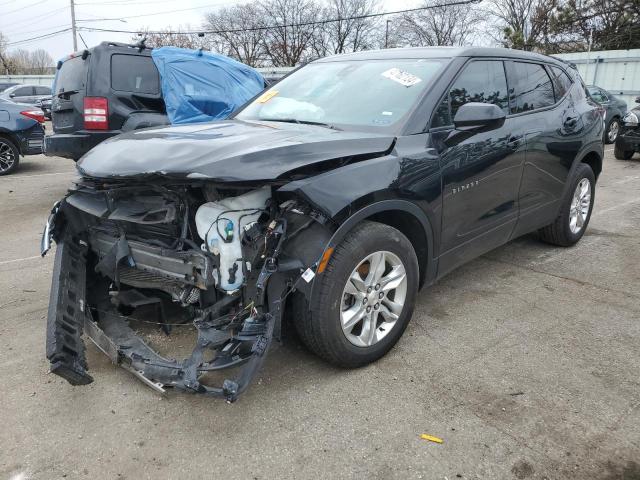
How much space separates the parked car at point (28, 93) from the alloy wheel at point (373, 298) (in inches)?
888

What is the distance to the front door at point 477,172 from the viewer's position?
3.27m

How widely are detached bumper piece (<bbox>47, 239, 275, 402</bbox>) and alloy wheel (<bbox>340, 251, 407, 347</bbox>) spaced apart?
0.51 metres

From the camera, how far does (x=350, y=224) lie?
2650 mm

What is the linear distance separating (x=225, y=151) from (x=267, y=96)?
1.70 meters

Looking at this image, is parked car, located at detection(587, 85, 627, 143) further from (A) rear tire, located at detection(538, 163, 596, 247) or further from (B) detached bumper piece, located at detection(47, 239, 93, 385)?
(B) detached bumper piece, located at detection(47, 239, 93, 385)

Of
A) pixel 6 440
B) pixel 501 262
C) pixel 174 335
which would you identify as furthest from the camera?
pixel 501 262

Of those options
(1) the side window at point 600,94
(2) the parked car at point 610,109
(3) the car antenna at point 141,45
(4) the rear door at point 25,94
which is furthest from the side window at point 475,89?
(4) the rear door at point 25,94

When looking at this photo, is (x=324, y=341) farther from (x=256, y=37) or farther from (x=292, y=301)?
(x=256, y=37)

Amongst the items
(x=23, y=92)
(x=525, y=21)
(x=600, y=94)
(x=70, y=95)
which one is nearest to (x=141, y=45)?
(x=70, y=95)

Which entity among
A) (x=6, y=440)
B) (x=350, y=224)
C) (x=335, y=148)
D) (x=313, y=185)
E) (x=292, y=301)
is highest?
(x=335, y=148)

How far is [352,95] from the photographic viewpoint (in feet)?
11.4

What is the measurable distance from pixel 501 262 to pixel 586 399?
2220 mm

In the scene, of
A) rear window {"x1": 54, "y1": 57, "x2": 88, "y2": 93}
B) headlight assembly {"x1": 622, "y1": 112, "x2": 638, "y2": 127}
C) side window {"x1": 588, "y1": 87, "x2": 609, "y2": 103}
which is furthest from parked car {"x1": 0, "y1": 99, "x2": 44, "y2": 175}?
side window {"x1": 588, "y1": 87, "x2": 609, "y2": 103}

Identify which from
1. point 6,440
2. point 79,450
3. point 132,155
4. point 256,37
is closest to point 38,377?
point 6,440
